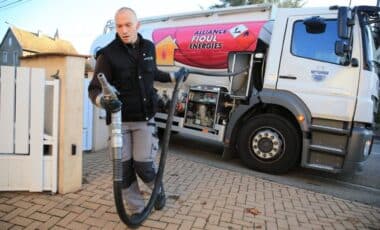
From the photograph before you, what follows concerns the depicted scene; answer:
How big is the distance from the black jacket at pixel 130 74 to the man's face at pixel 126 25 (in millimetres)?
69

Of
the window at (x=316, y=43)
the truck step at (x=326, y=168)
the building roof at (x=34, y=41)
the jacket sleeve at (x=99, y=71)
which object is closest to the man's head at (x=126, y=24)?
the jacket sleeve at (x=99, y=71)

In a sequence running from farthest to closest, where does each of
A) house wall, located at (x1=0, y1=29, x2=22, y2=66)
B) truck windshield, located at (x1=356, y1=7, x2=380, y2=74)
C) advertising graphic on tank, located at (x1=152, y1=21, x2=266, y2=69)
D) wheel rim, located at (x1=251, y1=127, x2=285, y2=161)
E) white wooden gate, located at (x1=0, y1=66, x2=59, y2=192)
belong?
house wall, located at (x1=0, y1=29, x2=22, y2=66) → advertising graphic on tank, located at (x1=152, y1=21, x2=266, y2=69) → wheel rim, located at (x1=251, y1=127, x2=285, y2=161) → truck windshield, located at (x1=356, y1=7, x2=380, y2=74) → white wooden gate, located at (x1=0, y1=66, x2=59, y2=192)

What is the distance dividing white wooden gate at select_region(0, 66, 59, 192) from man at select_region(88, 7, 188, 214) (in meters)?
1.03

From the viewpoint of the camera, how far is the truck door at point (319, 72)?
5180 millimetres

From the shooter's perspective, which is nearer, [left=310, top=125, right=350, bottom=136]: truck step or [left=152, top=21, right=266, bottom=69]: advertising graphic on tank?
[left=310, top=125, right=350, bottom=136]: truck step

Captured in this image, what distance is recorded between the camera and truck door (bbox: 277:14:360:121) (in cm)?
518

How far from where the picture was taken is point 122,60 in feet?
10.1

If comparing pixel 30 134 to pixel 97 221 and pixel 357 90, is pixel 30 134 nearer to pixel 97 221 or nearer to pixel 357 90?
pixel 97 221

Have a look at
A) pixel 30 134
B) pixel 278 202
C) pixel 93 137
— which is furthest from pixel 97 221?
pixel 93 137

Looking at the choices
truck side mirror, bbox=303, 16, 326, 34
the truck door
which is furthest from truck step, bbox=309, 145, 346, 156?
truck side mirror, bbox=303, 16, 326, 34

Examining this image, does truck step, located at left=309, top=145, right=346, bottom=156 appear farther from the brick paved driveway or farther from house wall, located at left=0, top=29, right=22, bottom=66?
house wall, located at left=0, top=29, right=22, bottom=66

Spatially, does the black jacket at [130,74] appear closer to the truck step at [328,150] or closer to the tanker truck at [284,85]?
the tanker truck at [284,85]

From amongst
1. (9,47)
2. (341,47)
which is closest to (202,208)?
(341,47)

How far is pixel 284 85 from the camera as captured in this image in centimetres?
565
